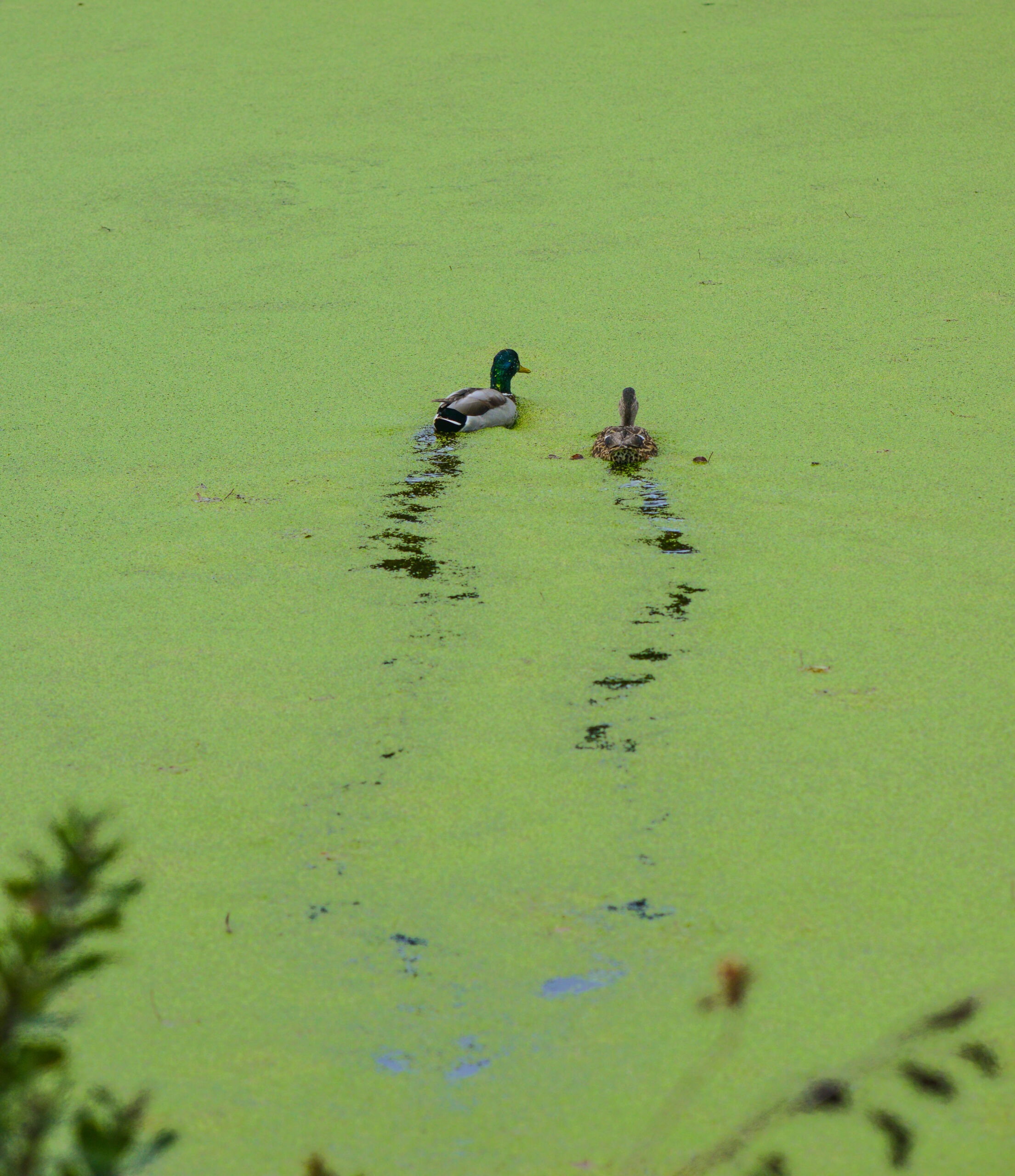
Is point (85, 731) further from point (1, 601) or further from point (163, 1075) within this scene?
point (163, 1075)

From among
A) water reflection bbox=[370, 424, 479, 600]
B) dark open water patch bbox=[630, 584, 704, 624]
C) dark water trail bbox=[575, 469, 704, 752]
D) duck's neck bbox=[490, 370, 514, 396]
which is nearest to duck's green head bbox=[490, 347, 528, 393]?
duck's neck bbox=[490, 370, 514, 396]

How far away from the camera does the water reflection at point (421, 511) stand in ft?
7.38

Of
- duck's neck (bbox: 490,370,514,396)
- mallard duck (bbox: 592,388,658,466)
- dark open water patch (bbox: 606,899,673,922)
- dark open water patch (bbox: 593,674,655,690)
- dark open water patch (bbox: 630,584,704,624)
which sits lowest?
dark open water patch (bbox: 606,899,673,922)

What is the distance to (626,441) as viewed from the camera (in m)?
2.55

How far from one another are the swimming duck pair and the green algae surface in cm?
4

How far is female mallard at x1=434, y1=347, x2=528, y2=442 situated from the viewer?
2695mm

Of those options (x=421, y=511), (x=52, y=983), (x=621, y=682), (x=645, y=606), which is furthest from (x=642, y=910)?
(x=421, y=511)

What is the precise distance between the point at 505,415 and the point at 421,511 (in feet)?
1.28

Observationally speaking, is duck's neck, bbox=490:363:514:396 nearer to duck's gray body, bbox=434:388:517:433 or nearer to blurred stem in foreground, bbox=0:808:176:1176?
duck's gray body, bbox=434:388:517:433

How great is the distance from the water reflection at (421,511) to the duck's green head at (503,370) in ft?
0.64

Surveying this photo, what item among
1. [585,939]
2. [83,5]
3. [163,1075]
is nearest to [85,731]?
[163,1075]

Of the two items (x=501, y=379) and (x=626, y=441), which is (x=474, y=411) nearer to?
(x=501, y=379)

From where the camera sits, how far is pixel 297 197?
3.86m

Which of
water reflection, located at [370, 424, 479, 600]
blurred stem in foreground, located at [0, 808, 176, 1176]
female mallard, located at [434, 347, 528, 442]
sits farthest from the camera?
female mallard, located at [434, 347, 528, 442]
